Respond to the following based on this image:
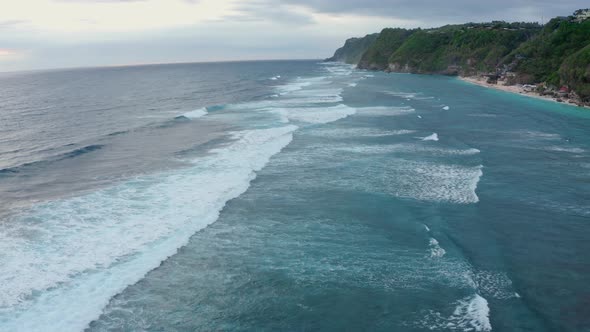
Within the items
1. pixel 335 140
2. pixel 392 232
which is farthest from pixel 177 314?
pixel 335 140

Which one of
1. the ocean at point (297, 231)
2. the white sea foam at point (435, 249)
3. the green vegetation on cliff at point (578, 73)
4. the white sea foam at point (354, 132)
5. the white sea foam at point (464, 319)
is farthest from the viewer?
the green vegetation on cliff at point (578, 73)

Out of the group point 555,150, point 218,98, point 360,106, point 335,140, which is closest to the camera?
point 555,150

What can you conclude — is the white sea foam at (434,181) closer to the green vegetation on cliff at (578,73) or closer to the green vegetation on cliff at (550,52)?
the green vegetation on cliff at (578,73)

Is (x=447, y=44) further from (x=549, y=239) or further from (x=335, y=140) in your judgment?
(x=549, y=239)

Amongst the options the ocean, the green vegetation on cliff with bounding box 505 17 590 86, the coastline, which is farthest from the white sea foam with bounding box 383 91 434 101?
the ocean

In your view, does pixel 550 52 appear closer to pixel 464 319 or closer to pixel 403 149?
pixel 403 149

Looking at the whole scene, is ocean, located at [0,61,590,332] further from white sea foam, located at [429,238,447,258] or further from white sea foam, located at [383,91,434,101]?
white sea foam, located at [383,91,434,101]

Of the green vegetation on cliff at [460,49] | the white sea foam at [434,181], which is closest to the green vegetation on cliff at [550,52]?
the green vegetation on cliff at [460,49]
